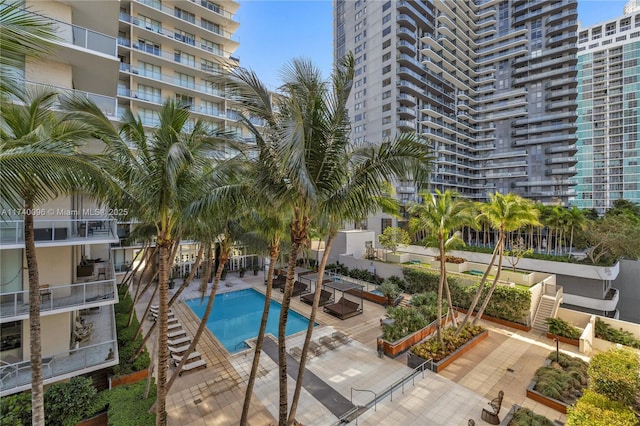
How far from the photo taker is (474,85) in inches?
2518

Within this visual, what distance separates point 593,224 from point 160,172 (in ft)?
125

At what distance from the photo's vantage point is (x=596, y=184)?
78562 millimetres

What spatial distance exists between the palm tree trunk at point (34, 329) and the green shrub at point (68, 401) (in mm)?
2777

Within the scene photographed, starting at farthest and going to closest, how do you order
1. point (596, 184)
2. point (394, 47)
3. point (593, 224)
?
point (596, 184), point (394, 47), point (593, 224)

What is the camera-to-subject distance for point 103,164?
5.74 m

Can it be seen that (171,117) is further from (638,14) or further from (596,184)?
(638,14)

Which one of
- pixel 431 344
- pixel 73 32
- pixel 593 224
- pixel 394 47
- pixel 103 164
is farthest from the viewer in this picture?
pixel 394 47

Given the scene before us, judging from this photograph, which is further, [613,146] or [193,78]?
[613,146]

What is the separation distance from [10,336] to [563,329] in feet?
77.3

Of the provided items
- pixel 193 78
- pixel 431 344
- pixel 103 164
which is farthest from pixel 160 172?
pixel 193 78

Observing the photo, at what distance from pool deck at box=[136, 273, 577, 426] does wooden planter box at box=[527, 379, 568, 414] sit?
189mm

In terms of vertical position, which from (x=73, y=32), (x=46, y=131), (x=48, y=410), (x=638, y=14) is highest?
(x=638, y=14)

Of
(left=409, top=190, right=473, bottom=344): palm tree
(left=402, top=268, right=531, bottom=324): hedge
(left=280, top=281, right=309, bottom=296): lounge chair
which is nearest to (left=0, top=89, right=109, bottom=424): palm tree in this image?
(left=409, top=190, right=473, bottom=344): palm tree

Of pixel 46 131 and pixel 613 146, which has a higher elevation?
pixel 613 146
